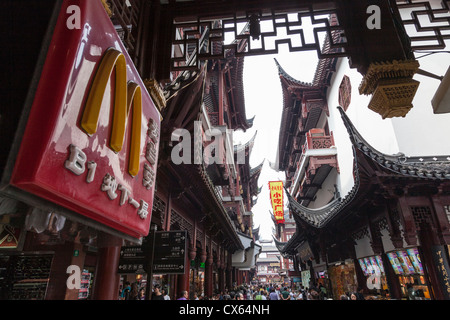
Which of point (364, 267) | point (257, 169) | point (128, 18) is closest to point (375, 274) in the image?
point (364, 267)

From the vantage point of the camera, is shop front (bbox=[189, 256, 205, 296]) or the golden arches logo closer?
the golden arches logo

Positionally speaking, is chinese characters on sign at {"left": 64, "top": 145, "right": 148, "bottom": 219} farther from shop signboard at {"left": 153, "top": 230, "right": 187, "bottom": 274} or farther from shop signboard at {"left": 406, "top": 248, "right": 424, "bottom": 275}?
shop signboard at {"left": 406, "top": 248, "right": 424, "bottom": 275}

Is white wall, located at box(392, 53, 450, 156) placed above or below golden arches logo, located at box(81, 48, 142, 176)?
above

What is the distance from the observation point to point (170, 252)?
4.75 metres

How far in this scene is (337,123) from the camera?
1388 cm

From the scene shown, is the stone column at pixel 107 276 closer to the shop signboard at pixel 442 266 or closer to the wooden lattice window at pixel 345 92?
the shop signboard at pixel 442 266

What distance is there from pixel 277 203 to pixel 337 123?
14378 mm

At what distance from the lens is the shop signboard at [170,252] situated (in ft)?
15.2

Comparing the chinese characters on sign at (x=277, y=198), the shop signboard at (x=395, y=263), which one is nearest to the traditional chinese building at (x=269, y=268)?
the chinese characters on sign at (x=277, y=198)

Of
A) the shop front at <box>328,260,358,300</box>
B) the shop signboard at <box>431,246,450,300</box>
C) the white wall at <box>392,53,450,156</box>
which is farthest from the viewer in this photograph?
the shop front at <box>328,260,358,300</box>

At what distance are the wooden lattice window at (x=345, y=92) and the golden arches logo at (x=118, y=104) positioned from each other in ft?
39.0

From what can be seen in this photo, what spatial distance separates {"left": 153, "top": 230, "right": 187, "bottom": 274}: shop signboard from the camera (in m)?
4.64

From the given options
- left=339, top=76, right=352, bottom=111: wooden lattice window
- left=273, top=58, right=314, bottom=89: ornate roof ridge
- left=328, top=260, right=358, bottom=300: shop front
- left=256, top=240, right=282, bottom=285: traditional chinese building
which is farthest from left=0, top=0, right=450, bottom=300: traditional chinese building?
left=256, top=240, right=282, bottom=285: traditional chinese building

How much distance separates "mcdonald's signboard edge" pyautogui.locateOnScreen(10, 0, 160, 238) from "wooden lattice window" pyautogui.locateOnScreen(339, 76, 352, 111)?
1211cm
